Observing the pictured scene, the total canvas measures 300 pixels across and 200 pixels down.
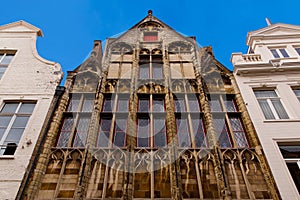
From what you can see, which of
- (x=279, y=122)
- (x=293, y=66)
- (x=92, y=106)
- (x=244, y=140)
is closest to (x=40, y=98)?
(x=92, y=106)

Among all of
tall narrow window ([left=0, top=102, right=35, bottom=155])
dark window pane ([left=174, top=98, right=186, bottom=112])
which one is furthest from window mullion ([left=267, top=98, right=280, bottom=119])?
tall narrow window ([left=0, top=102, right=35, bottom=155])

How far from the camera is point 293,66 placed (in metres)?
10.6

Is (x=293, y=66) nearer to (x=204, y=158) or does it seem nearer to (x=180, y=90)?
(x=180, y=90)

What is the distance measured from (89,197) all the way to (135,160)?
180 centimetres

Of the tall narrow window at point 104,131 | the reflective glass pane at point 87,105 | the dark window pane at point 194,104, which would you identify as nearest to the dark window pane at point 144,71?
the dark window pane at point 194,104

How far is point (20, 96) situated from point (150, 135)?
5657 millimetres

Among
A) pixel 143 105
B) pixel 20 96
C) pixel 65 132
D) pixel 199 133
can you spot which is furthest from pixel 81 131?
pixel 199 133

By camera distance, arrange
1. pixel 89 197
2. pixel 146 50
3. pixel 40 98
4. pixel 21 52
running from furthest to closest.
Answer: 1. pixel 146 50
2. pixel 21 52
3. pixel 40 98
4. pixel 89 197

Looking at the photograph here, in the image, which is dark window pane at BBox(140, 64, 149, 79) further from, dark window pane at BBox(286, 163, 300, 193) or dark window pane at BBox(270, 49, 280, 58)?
dark window pane at BBox(286, 163, 300, 193)

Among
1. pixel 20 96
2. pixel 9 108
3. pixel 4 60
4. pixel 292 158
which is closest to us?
pixel 292 158

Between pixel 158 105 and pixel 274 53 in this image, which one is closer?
pixel 158 105

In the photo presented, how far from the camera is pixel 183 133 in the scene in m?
8.66

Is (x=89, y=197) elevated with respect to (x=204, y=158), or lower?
lower

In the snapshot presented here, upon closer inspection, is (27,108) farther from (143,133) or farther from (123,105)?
(143,133)
